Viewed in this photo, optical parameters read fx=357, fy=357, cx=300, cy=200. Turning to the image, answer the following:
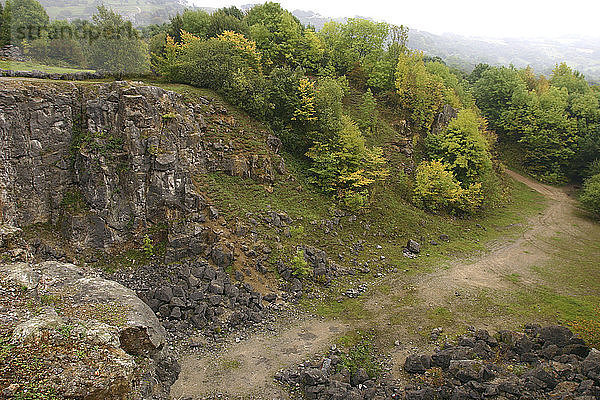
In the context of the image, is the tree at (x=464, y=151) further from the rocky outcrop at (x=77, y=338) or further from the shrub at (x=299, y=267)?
the rocky outcrop at (x=77, y=338)

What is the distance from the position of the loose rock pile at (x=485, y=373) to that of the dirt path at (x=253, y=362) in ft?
2.46

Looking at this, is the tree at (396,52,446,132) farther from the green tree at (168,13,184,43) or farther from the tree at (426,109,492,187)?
the green tree at (168,13,184,43)

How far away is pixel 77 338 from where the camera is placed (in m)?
12.0

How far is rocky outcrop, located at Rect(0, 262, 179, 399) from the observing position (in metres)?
10.7

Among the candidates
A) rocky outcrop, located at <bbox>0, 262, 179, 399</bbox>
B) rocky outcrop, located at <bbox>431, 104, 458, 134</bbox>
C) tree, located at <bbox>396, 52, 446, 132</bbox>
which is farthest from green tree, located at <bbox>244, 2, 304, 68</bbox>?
rocky outcrop, located at <bbox>0, 262, 179, 399</bbox>

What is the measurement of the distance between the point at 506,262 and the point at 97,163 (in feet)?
95.7

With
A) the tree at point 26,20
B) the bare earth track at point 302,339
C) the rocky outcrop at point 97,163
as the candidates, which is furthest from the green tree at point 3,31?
the bare earth track at point 302,339

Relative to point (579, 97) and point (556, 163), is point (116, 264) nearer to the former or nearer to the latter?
point (556, 163)

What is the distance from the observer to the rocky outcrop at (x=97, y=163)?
19578 millimetres

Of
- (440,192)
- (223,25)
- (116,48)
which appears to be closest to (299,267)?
(440,192)

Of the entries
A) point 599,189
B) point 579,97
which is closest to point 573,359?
point 599,189

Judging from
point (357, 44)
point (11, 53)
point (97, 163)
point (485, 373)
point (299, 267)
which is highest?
point (357, 44)

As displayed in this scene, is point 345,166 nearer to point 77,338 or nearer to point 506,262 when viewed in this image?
point 506,262

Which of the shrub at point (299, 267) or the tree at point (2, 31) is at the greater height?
the tree at point (2, 31)
